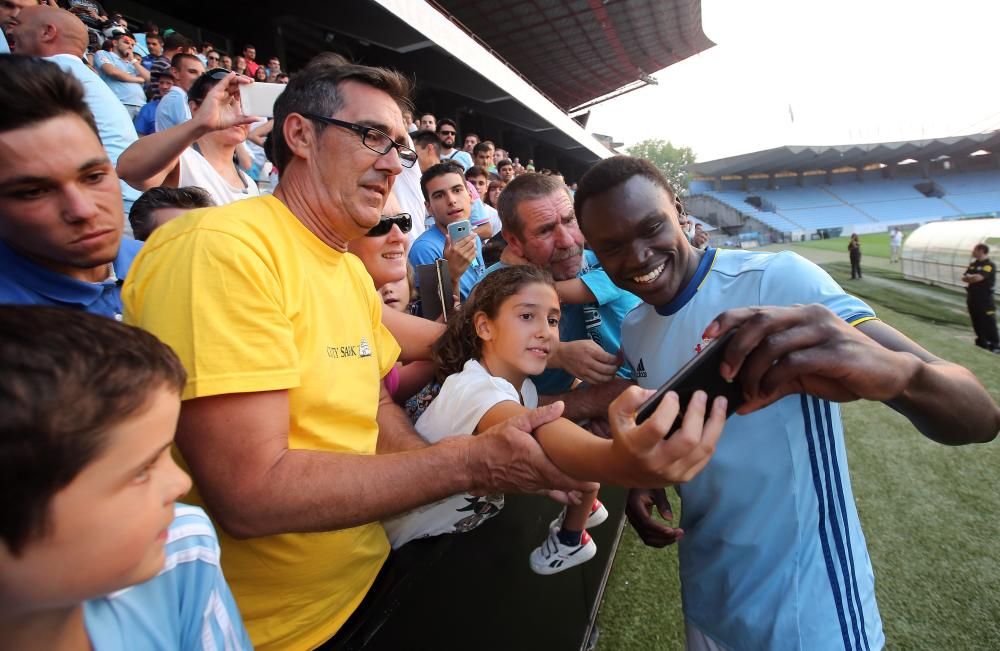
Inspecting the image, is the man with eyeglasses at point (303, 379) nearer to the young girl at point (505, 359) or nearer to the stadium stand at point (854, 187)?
the young girl at point (505, 359)

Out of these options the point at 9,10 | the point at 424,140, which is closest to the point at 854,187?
the point at 424,140

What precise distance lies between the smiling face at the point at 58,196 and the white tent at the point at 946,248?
708 inches

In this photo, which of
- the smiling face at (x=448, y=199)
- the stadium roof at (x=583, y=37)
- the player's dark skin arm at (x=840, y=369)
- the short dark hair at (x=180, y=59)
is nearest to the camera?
the player's dark skin arm at (x=840, y=369)

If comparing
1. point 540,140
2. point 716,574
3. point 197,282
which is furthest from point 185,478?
point 540,140

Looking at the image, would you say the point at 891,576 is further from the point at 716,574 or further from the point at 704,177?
the point at 704,177

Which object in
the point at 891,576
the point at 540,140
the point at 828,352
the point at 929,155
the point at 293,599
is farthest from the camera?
the point at 929,155

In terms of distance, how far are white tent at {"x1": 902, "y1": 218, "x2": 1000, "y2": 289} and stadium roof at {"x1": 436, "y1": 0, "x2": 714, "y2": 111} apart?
1715cm

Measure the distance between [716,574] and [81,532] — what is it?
1.85 metres

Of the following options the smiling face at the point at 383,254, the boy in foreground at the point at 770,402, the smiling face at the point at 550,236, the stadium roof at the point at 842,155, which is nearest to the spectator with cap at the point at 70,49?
the smiling face at the point at 383,254

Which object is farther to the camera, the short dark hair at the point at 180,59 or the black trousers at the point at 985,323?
the black trousers at the point at 985,323

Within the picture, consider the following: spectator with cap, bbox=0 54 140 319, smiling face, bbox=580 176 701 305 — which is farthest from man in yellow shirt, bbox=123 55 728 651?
smiling face, bbox=580 176 701 305

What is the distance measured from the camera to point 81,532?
0.68 meters

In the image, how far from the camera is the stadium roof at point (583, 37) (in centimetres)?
2272

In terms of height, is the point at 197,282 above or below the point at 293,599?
above
